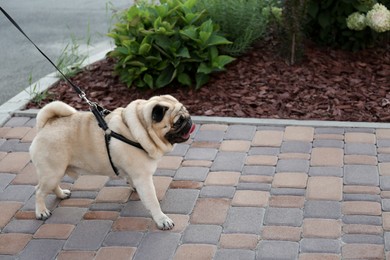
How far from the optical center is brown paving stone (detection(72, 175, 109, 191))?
5.00 m

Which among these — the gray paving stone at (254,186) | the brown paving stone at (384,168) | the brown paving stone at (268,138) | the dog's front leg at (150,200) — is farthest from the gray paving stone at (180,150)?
the brown paving stone at (384,168)

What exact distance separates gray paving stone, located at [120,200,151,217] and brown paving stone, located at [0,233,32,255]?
2.18 feet

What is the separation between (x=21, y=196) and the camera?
493 centimetres

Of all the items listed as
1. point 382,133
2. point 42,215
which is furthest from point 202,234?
point 382,133

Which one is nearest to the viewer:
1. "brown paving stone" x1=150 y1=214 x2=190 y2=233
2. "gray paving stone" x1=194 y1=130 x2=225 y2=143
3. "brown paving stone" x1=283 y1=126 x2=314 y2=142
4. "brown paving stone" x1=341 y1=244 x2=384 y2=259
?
"brown paving stone" x1=341 y1=244 x2=384 y2=259

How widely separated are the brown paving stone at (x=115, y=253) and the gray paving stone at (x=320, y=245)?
1.06 meters

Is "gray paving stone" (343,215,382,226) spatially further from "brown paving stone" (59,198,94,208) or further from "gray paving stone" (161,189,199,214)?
"brown paving stone" (59,198,94,208)

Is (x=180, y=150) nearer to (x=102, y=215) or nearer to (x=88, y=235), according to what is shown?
(x=102, y=215)

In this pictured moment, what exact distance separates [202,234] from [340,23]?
3.52m

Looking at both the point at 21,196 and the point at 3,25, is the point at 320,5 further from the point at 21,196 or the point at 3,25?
the point at 3,25

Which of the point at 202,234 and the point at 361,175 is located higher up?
the point at 202,234

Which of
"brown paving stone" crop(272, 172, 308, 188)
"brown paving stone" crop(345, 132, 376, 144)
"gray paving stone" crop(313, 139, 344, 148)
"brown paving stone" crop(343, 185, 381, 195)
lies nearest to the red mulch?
"brown paving stone" crop(345, 132, 376, 144)

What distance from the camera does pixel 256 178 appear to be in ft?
16.3

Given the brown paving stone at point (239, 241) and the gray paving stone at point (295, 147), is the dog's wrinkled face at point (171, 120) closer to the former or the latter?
the brown paving stone at point (239, 241)
